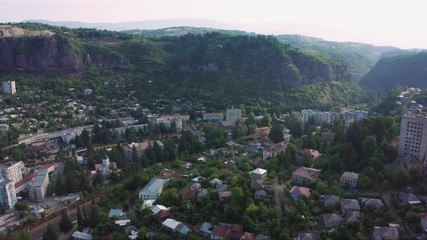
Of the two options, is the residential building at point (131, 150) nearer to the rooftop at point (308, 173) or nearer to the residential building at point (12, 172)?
the residential building at point (12, 172)

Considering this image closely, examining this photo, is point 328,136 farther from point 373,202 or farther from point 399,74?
point 399,74

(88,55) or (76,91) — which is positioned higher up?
(88,55)

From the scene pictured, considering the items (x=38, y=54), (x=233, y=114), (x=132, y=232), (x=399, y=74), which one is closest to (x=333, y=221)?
(x=132, y=232)

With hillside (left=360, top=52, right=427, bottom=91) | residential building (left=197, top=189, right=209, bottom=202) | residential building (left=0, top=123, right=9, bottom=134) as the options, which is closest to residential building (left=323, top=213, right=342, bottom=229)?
residential building (left=197, top=189, right=209, bottom=202)

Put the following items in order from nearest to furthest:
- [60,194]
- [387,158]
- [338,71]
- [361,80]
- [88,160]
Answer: [387,158] < [60,194] < [88,160] < [338,71] < [361,80]

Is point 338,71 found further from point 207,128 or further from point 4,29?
point 4,29

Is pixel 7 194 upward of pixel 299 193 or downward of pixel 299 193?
downward

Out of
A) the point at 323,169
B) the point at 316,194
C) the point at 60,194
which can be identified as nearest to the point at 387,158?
the point at 323,169
